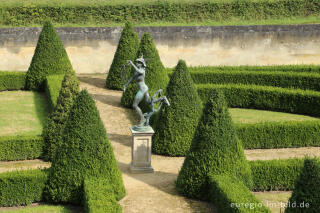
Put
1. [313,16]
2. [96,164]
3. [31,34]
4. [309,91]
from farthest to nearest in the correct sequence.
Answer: [313,16]
[31,34]
[309,91]
[96,164]

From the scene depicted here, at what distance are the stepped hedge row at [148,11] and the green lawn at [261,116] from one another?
26.7ft

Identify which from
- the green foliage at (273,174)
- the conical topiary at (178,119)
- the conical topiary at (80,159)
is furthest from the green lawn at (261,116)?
the conical topiary at (80,159)

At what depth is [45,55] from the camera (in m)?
19.7

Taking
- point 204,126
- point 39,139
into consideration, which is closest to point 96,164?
point 204,126

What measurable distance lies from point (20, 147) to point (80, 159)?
3.23 meters

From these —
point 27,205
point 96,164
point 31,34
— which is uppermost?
point 31,34

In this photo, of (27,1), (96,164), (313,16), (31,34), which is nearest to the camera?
(96,164)

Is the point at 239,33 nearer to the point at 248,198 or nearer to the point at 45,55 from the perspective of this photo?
the point at 45,55

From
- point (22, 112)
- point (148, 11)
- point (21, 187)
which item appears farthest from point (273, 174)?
point (148, 11)

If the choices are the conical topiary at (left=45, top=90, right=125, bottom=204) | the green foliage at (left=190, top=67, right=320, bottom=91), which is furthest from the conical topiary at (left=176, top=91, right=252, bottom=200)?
the green foliage at (left=190, top=67, right=320, bottom=91)

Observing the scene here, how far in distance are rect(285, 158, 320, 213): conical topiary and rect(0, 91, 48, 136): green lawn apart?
8691mm

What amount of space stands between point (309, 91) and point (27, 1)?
1326 cm

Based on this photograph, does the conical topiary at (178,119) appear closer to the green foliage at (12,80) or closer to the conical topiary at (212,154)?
the conical topiary at (212,154)

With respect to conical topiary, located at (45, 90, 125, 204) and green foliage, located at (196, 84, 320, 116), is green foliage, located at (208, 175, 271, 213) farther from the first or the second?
green foliage, located at (196, 84, 320, 116)
